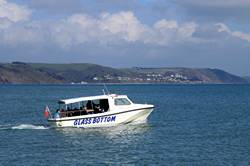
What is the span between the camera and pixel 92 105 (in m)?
53.4

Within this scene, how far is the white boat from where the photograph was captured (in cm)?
5238

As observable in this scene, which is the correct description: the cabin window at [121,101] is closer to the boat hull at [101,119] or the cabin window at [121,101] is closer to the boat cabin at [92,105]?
the boat cabin at [92,105]

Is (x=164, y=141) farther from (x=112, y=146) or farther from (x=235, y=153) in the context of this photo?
(x=235, y=153)

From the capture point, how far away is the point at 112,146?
42656 millimetres

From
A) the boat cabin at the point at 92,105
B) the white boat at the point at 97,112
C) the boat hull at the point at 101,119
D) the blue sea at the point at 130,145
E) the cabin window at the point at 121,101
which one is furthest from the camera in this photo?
the cabin window at the point at 121,101

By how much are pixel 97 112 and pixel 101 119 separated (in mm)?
778

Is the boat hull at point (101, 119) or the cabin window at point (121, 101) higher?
the cabin window at point (121, 101)

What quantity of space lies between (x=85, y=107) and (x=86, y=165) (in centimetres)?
1883

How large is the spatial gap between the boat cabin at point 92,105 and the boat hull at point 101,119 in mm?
560

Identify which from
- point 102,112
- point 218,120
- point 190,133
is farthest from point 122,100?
point 218,120

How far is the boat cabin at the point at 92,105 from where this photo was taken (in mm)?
52750

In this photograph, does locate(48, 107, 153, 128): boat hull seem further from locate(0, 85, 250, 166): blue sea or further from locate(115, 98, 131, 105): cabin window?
locate(115, 98, 131, 105): cabin window

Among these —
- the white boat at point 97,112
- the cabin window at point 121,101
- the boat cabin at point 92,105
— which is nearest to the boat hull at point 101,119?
the white boat at point 97,112

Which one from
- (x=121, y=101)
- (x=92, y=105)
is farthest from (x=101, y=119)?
(x=121, y=101)
